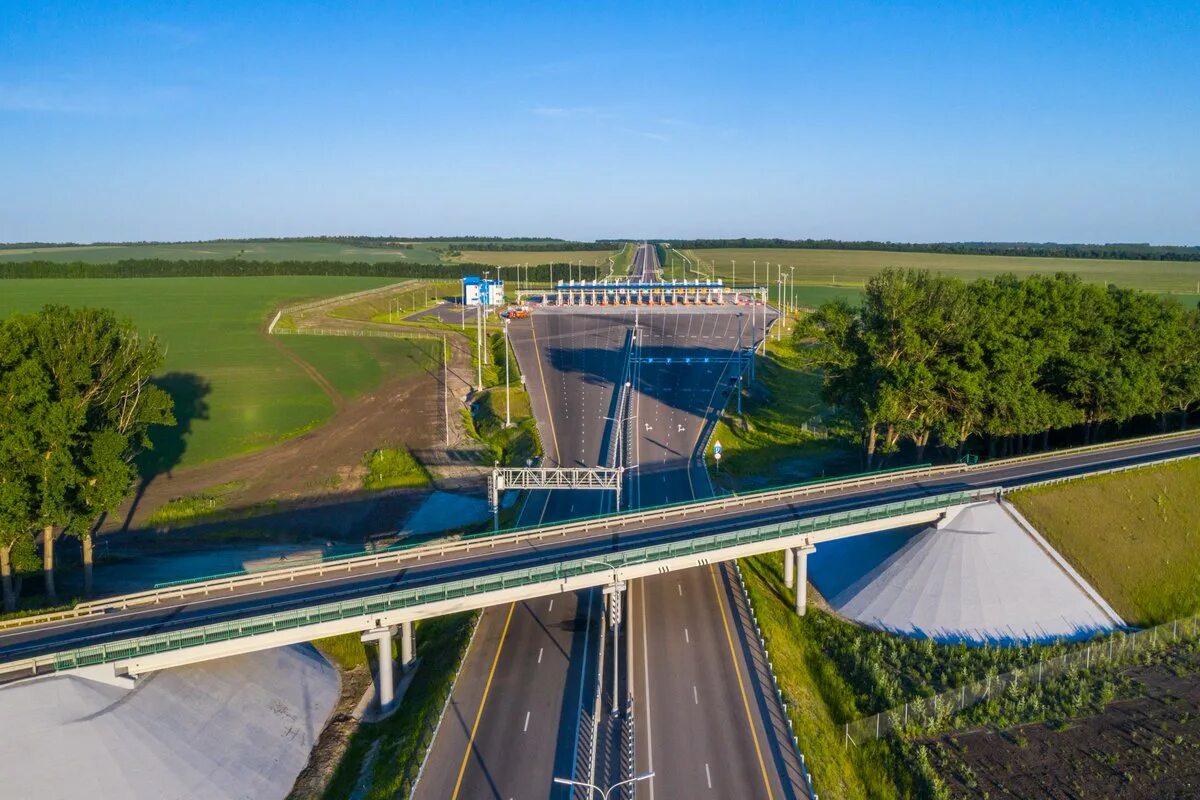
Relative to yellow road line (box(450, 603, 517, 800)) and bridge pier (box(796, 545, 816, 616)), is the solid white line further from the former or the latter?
bridge pier (box(796, 545, 816, 616))

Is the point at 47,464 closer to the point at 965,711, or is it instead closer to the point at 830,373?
the point at 965,711

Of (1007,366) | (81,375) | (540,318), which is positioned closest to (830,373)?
(1007,366)

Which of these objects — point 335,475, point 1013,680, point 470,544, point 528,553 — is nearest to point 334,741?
point 470,544

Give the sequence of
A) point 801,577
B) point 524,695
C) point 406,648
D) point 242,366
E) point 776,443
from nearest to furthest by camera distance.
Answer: point 524,695 → point 406,648 → point 801,577 → point 776,443 → point 242,366

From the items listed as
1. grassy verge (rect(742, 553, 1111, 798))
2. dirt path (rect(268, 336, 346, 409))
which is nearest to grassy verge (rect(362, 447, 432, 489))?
dirt path (rect(268, 336, 346, 409))

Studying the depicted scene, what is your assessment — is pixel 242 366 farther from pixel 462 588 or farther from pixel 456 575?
pixel 462 588

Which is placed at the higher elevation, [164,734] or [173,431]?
[173,431]
